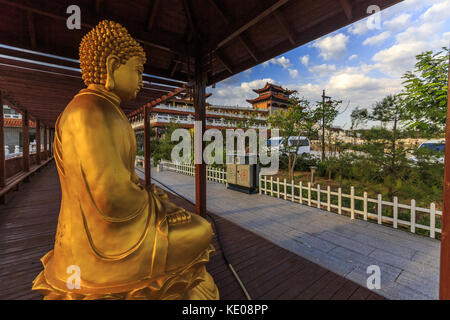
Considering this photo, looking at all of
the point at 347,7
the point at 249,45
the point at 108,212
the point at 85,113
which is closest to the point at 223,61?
the point at 249,45

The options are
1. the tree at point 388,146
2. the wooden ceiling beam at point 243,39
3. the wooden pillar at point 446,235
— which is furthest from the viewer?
the tree at point 388,146

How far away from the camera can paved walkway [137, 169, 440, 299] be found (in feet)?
7.90

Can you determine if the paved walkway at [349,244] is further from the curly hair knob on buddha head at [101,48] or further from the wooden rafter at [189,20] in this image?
the wooden rafter at [189,20]

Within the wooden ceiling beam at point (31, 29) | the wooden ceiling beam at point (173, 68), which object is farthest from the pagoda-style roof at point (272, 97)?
the wooden ceiling beam at point (31, 29)

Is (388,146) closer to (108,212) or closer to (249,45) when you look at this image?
(249,45)

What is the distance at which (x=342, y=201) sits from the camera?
7023 mm

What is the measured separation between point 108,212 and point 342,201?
7.51 m

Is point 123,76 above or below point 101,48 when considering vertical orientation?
below

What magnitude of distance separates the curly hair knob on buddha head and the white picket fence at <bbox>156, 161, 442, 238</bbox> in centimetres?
467

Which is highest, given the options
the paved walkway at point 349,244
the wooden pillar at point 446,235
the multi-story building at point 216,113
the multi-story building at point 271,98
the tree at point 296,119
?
the multi-story building at point 271,98

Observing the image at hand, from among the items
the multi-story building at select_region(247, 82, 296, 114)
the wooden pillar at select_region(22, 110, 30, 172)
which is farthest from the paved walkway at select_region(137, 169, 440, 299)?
the multi-story building at select_region(247, 82, 296, 114)

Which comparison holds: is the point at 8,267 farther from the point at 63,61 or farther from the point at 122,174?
the point at 63,61

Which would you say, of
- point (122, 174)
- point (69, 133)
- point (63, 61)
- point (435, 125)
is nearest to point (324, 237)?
point (122, 174)

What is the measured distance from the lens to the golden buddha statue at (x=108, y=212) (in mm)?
1331
